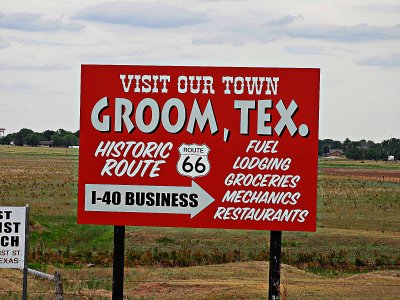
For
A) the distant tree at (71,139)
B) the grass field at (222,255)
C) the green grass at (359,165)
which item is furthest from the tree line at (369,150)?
the grass field at (222,255)

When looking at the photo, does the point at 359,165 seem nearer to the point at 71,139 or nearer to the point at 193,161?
the point at 71,139

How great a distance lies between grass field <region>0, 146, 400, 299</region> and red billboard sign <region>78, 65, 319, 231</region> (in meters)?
5.78

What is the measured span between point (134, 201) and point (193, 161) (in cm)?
107

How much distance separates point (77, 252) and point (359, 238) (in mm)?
12051

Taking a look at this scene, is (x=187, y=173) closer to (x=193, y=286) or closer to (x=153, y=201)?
(x=153, y=201)

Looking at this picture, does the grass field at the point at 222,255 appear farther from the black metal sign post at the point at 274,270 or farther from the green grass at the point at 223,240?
the black metal sign post at the point at 274,270

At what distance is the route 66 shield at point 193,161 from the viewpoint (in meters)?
13.5

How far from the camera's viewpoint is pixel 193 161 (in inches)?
533

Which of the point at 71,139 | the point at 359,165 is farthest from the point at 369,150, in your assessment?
the point at 71,139

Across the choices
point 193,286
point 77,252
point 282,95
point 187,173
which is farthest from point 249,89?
point 77,252

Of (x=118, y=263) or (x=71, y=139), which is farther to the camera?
(x=71, y=139)

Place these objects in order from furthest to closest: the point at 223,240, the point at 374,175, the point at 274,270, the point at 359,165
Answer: the point at 359,165 → the point at 374,175 → the point at 223,240 → the point at 274,270

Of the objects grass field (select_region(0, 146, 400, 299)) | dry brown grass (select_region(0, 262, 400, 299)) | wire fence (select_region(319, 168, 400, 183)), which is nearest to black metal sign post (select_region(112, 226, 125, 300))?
dry brown grass (select_region(0, 262, 400, 299))

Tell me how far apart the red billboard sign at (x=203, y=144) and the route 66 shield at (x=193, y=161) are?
0.01 meters
